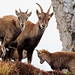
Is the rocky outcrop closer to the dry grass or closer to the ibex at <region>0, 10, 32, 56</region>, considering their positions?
the ibex at <region>0, 10, 32, 56</region>

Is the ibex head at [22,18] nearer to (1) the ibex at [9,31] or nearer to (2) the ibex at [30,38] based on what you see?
(1) the ibex at [9,31]

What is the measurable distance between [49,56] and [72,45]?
143 inches

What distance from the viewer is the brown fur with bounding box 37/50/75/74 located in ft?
24.1

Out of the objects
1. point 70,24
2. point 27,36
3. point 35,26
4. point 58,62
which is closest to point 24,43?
point 27,36

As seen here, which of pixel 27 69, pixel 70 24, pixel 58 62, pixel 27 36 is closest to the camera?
pixel 27 69

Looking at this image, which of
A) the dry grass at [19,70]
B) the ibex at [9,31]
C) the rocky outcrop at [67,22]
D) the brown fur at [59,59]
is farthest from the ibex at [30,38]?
the rocky outcrop at [67,22]

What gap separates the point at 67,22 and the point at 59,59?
393 cm

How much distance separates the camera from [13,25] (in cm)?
793

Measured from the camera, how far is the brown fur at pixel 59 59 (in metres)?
7.35

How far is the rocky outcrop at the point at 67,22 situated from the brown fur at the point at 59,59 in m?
3.31

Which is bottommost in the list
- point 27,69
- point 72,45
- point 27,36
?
point 72,45

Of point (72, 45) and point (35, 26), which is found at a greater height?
point (35, 26)

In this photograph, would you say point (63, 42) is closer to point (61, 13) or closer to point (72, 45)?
point (72, 45)

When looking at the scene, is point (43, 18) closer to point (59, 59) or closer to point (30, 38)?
point (30, 38)
